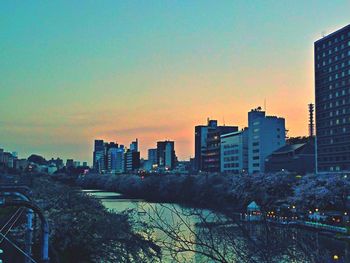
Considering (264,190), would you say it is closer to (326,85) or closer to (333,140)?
(333,140)

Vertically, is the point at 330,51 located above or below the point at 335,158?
above

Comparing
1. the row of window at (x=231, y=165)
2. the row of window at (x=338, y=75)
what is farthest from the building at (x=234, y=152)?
the row of window at (x=338, y=75)

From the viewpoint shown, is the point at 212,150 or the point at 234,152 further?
the point at 212,150

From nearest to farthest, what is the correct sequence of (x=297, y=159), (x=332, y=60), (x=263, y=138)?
1. (x=332, y=60)
2. (x=297, y=159)
3. (x=263, y=138)

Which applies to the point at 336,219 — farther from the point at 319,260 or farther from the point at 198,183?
the point at 319,260

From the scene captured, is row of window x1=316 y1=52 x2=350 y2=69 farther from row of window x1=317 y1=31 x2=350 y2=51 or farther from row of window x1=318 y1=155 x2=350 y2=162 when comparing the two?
row of window x1=318 y1=155 x2=350 y2=162

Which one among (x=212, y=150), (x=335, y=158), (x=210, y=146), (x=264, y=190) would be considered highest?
(x=210, y=146)

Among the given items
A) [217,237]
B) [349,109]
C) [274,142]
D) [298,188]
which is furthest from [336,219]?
[274,142]

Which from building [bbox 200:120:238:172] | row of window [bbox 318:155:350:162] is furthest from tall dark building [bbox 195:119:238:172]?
row of window [bbox 318:155:350:162]

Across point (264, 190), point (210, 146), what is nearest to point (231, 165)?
point (210, 146)
